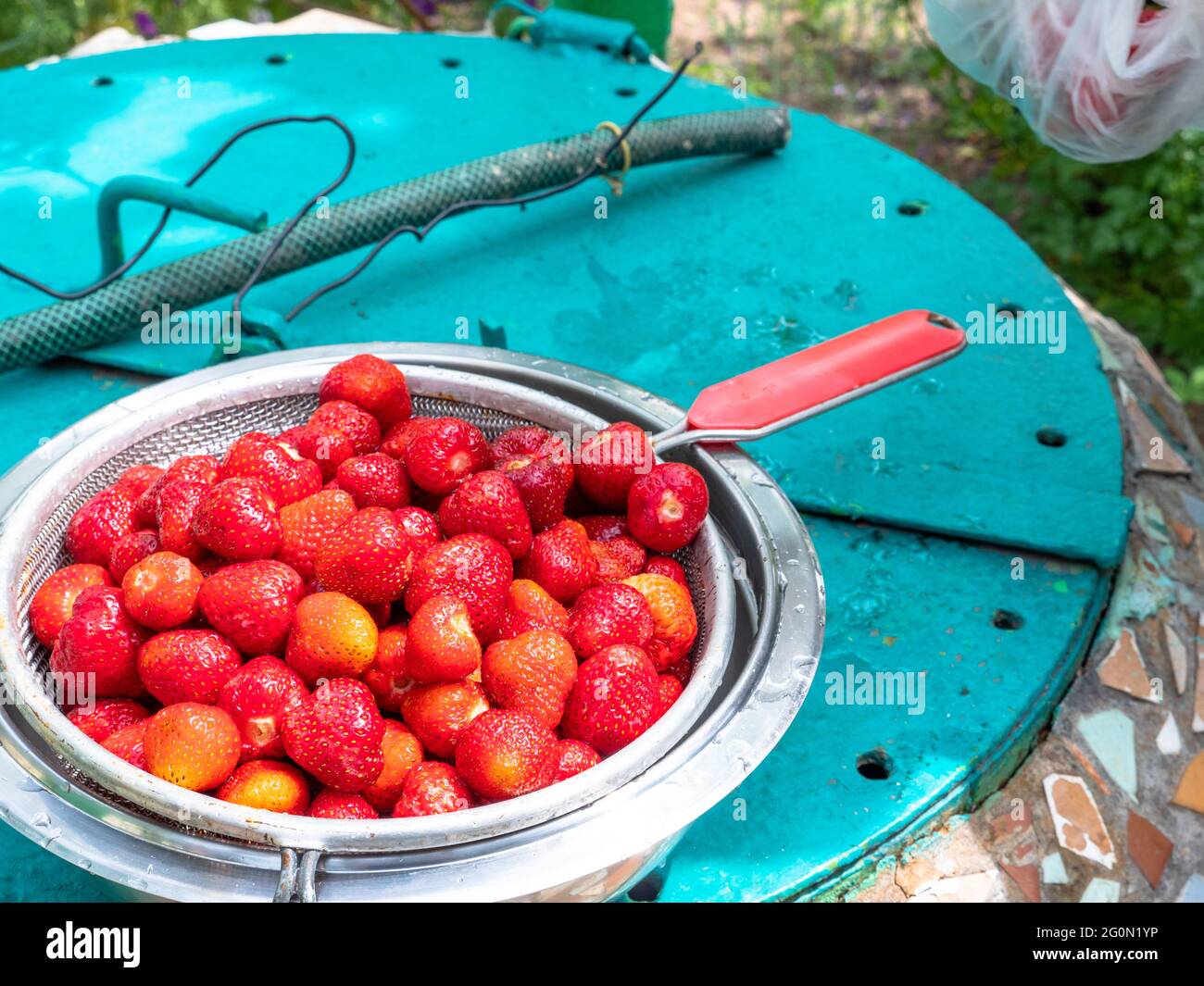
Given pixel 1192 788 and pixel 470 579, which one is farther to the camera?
pixel 1192 788

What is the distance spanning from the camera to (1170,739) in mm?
1618

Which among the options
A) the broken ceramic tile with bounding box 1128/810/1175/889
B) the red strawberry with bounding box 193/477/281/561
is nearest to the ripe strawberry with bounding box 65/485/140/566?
the red strawberry with bounding box 193/477/281/561

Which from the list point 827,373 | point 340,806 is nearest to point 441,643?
point 340,806

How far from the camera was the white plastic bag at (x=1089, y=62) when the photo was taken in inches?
67.1

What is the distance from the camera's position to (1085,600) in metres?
1.64

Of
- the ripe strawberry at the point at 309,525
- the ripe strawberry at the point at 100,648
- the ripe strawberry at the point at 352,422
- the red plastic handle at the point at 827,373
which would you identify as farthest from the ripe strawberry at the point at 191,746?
the red plastic handle at the point at 827,373

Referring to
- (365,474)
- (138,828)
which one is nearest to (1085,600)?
(365,474)

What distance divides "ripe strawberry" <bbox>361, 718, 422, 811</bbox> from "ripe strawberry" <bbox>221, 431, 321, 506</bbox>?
13.6 inches

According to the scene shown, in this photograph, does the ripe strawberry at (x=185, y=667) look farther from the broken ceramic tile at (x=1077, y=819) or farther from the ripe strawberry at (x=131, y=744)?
the broken ceramic tile at (x=1077, y=819)

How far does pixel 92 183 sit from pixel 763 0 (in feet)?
12.5

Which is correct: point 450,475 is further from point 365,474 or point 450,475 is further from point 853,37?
point 853,37

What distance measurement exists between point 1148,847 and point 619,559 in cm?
79

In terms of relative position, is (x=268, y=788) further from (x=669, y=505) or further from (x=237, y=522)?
(x=669, y=505)

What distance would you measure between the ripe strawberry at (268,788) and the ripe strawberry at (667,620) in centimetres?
39
